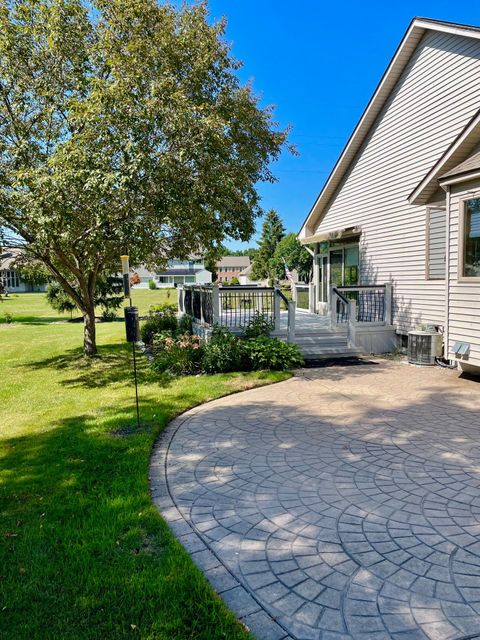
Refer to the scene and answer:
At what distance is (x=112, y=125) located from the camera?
6949 mm

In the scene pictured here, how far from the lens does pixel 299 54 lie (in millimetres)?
16328

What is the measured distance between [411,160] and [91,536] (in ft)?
33.6

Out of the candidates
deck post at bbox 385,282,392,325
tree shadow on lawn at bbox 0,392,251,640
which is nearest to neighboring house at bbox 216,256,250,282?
deck post at bbox 385,282,392,325

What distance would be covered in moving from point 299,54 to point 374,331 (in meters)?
12.6

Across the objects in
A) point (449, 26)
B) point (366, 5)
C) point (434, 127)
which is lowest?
point (434, 127)

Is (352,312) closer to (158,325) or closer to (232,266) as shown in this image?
(158,325)

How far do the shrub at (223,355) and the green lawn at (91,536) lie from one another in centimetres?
155

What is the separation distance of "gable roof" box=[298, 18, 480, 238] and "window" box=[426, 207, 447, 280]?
132 inches

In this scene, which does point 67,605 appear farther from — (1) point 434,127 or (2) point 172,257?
(1) point 434,127

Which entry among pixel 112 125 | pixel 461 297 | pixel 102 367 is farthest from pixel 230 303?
pixel 461 297

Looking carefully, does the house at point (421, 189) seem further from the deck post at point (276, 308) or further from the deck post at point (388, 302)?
the deck post at point (276, 308)

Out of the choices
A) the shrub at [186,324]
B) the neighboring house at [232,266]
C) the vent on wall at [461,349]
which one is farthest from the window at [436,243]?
the neighboring house at [232,266]

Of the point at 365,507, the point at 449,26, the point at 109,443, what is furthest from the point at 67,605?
the point at 449,26

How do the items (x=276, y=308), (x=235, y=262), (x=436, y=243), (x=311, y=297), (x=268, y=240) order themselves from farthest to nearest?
(x=235, y=262), (x=268, y=240), (x=311, y=297), (x=276, y=308), (x=436, y=243)
